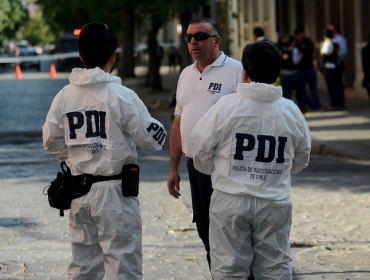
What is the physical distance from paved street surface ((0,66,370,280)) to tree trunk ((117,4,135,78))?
24.9 metres

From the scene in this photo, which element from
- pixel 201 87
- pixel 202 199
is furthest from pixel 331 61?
pixel 202 199

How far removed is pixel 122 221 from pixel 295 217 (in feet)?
15.3

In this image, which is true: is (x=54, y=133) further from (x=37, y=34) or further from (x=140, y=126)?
(x=37, y=34)

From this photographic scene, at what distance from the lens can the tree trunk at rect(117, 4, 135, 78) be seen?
137ft

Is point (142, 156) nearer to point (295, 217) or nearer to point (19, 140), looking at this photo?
point (19, 140)

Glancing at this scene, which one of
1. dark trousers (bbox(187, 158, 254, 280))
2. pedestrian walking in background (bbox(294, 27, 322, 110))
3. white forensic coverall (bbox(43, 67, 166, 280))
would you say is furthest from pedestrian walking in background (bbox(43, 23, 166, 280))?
pedestrian walking in background (bbox(294, 27, 322, 110))

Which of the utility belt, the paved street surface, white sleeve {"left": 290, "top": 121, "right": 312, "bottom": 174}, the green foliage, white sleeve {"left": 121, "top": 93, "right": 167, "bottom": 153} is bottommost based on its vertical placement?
the green foliage

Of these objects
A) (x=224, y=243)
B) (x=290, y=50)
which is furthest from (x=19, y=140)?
(x=224, y=243)

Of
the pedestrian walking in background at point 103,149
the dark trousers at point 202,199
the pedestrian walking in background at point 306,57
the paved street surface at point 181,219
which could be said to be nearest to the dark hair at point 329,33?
the pedestrian walking in background at point 306,57

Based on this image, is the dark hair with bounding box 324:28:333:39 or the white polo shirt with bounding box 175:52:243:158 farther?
the dark hair with bounding box 324:28:333:39

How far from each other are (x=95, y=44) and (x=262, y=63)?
89 cm

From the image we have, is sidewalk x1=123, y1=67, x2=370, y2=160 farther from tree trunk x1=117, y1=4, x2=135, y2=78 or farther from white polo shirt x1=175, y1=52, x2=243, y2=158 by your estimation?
tree trunk x1=117, y1=4, x2=135, y2=78

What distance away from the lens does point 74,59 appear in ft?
209

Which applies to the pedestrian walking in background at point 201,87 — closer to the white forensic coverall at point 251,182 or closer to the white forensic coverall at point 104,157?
the white forensic coverall at point 104,157
